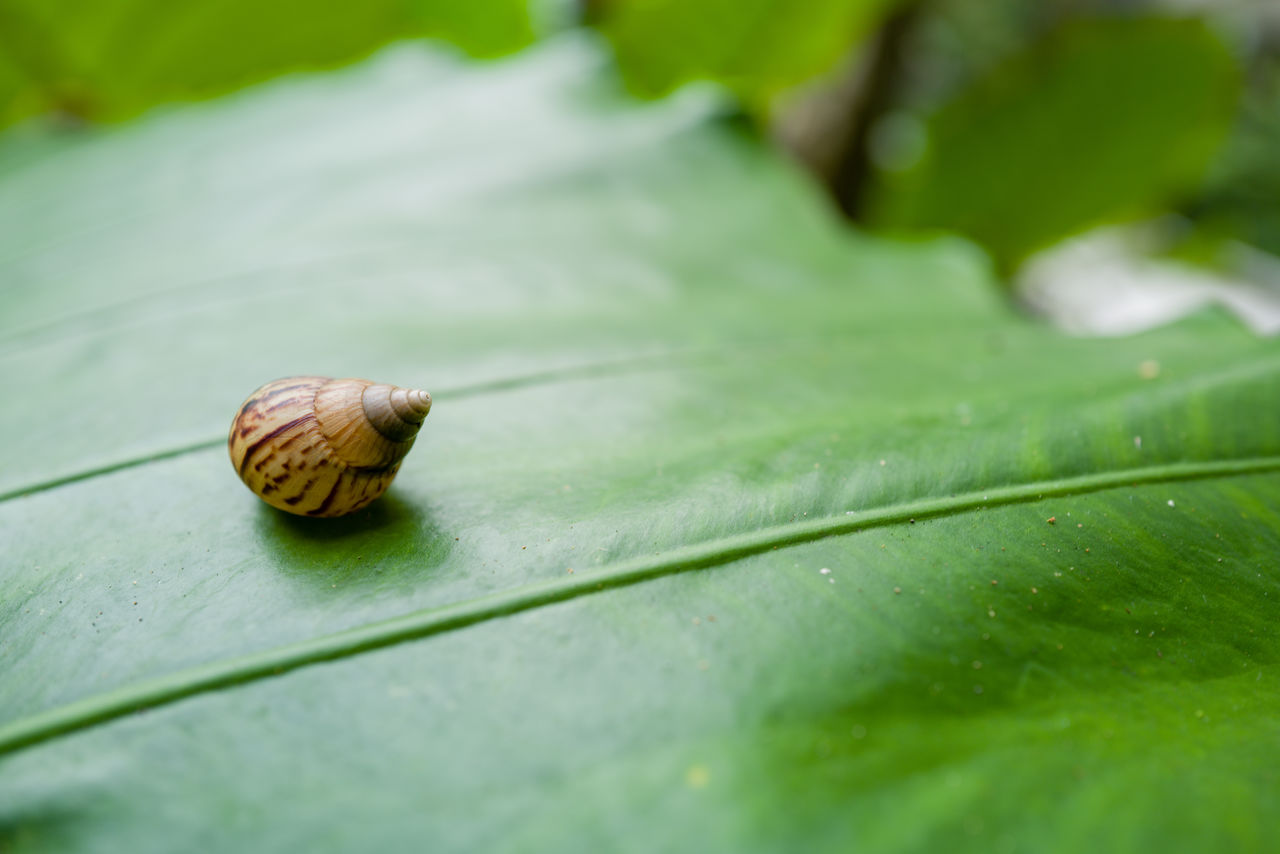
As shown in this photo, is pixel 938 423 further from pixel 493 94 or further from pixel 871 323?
pixel 493 94

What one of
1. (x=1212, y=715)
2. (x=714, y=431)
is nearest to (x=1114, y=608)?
(x=1212, y=715)

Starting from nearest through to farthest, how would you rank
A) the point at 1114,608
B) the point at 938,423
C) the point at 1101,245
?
the point at 1114,608 < the point at 938,423 < the point at 1101,245

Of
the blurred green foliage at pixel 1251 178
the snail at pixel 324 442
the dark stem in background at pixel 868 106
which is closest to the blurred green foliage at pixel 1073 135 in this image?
the dark stem in background at pixel 868 106

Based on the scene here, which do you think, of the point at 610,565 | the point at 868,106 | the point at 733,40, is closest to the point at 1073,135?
the point at 868,106

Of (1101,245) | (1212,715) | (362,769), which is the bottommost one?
(1101,245)

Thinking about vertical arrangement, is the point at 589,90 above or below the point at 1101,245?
above

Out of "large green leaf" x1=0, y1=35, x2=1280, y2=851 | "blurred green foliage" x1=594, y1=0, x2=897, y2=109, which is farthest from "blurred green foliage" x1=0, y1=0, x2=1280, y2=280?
"large green leaf" x1=0, y1=35, x2=1280, y2=851

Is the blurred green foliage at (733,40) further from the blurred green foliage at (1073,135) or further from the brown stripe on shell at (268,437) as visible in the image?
the brown stripe on shell at (268,437)
